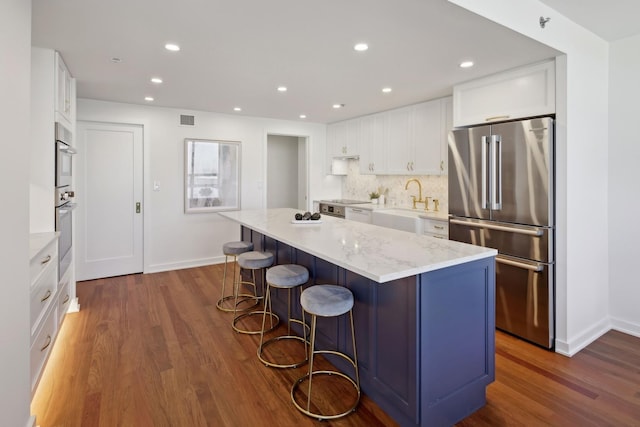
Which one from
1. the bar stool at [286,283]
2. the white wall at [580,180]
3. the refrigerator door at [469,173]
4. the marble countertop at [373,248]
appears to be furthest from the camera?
the refrigerator door at [469,173]

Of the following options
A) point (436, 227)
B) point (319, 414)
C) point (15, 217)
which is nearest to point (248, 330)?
point (319, 414)

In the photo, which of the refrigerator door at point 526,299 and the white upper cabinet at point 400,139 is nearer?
the refrigerator door at point 526,299

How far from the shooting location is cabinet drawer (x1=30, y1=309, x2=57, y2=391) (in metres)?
1.96

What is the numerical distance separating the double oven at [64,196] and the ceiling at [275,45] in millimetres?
722

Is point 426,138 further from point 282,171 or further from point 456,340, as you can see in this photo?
point 282,171

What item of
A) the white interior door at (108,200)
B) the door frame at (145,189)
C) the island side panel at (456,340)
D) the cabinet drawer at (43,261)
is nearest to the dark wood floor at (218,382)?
the island side panel at (456,340)

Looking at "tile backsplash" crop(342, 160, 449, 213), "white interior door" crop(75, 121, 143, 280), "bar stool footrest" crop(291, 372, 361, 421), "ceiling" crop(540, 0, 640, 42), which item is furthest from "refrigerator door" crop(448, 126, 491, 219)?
"white interior door" crop(75, 121, 143, 280)

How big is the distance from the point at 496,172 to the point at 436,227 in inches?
43.5

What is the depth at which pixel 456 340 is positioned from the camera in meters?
1.91

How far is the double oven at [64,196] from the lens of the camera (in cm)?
289

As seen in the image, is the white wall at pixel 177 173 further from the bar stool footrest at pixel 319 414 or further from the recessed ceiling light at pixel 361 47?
the bar stool footrest at pixel 319 414

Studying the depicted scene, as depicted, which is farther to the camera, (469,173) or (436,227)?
(436,227)

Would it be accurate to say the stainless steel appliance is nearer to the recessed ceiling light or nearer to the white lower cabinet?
the white lower cabinet

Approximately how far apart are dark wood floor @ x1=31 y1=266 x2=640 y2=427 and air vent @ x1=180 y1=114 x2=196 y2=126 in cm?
292
